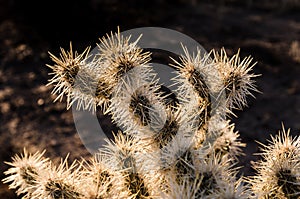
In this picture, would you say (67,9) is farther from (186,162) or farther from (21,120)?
(186,162)

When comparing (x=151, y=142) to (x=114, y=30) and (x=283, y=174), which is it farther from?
(x=114, y=30)

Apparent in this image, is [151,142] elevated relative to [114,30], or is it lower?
lower

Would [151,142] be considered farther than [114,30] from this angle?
No

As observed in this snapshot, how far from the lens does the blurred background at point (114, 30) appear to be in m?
5.87

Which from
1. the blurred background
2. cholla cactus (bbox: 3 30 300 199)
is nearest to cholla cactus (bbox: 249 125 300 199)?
cholla cactus (bbox: 3 30 300 199)

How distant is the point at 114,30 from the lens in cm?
776

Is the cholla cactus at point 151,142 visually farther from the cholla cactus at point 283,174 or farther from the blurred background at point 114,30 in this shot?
the blurred background at point 114,30

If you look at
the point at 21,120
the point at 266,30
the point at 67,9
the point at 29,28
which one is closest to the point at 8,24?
the point at 29,28

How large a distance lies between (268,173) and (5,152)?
355cm

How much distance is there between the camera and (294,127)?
19.0ft

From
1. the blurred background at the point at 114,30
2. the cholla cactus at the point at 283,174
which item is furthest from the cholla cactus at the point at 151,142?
the blurred background at the point at 114,30

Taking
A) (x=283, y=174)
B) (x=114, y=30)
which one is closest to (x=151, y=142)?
(x=283, y=174)

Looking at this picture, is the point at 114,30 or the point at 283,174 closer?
the point at 283,174

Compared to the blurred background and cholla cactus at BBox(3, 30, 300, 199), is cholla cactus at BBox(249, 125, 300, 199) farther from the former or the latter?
the blurred background
